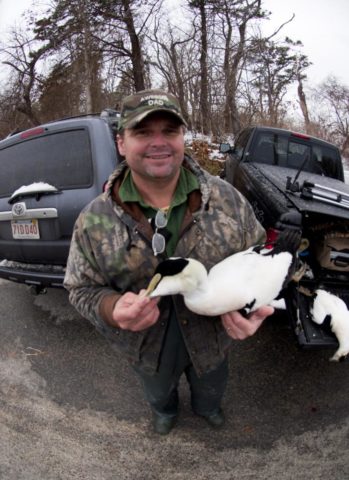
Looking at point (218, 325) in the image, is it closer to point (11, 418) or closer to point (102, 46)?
point (11, 418)

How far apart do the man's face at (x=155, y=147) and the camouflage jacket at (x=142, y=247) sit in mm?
190

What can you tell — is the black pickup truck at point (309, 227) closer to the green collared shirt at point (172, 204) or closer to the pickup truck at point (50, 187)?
the green collared shirt at point (172, 204)

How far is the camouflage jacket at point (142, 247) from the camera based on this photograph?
171 cm

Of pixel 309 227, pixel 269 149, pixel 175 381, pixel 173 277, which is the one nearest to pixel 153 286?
pixel 173 277

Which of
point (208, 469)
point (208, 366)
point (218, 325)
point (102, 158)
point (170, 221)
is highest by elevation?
point (102, 158)

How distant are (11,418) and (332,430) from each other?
88.6 inches

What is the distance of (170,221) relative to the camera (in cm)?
176

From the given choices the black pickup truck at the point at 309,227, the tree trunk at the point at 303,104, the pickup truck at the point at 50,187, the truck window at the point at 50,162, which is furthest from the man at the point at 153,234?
the tree trunk at the point at 303,104

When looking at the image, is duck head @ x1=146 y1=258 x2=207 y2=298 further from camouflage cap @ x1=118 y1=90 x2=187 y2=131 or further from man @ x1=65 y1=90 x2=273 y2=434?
camouflage cap @ x1=118 y1=90 x2=187 y2=131

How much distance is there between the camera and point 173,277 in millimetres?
1403

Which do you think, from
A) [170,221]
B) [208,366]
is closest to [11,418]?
[208,366]

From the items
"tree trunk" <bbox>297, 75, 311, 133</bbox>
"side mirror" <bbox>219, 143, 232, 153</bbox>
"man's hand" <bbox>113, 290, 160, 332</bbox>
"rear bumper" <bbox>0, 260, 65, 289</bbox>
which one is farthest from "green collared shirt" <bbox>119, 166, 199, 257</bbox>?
"tree trunk" <bbox>297, 75, 311, 133</bbox>

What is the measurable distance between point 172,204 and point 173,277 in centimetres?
46

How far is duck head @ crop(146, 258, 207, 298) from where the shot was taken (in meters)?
1.38
